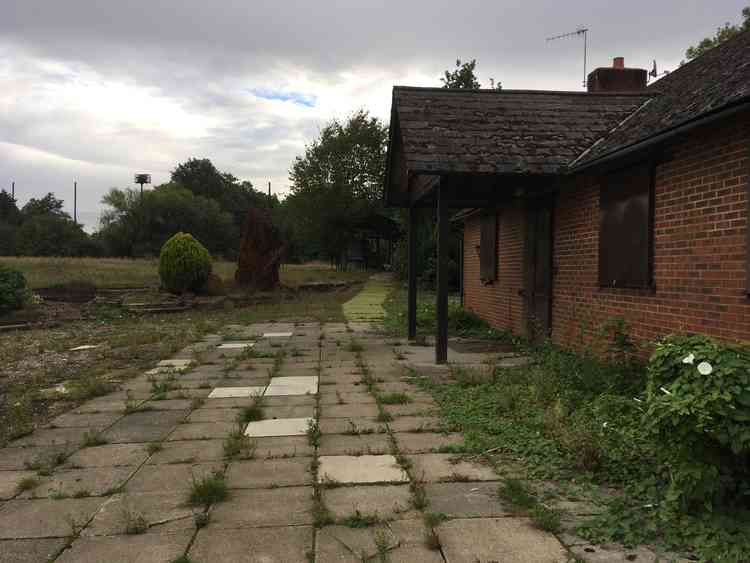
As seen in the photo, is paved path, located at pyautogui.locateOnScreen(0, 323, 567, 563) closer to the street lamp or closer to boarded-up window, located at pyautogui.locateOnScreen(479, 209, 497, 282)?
boarded-up window, located at pyautogui.locateOnScreen(479, 209, 497, 282)

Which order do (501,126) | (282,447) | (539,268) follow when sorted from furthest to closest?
(539,268) < (501,126) < (282,447)

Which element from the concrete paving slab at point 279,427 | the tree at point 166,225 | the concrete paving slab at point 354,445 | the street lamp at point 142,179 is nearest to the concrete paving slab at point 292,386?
the concrete paving slab at point 279,427

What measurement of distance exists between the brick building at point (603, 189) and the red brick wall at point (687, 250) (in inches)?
0.6

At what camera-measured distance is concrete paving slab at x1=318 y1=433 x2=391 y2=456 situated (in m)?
4.16

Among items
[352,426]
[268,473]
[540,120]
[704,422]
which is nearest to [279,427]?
[352,426]

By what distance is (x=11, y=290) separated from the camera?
1308 centimetres

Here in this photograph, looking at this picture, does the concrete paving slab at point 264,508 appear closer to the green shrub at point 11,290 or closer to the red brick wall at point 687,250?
the red brick wall at point 687,250

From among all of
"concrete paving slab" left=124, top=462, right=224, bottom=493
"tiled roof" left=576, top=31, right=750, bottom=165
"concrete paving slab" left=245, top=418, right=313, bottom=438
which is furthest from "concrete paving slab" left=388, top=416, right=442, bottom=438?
"tiled roof" left=576, top=31, right=750, bottom=165

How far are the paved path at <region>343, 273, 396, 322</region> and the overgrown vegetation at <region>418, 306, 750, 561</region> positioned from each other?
31.1 feet

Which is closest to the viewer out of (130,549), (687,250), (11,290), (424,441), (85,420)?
(130,549)

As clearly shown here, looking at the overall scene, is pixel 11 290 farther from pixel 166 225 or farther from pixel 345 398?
pixel 166 225

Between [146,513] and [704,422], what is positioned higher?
[704,422]

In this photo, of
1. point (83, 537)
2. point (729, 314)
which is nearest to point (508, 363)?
point (729, 314)

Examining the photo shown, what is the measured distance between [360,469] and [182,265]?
1509 cm
